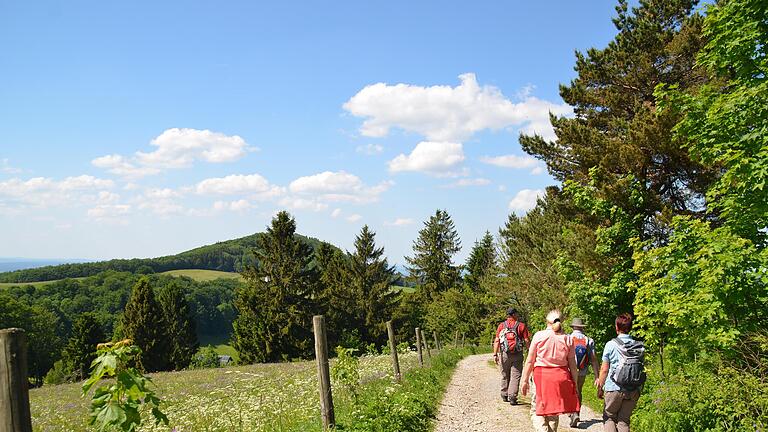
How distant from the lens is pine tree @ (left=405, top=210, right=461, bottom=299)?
6344 centimetres

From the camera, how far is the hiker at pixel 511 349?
1123 centimetres

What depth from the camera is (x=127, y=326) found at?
5091 centimetres

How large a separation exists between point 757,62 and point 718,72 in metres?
0.93

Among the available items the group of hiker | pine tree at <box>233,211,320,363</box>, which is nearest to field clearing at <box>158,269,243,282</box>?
pine tree at <box>233,211,320,363</box>

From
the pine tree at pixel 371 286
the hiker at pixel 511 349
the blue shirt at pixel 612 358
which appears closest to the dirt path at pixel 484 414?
the hiker at pixel 511 349

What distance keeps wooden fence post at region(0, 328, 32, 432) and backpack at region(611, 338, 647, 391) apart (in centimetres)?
679

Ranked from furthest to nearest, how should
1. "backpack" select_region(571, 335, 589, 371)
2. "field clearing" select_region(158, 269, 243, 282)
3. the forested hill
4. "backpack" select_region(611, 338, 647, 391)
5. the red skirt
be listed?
"field clearing" select_region(158, 269, 243, 282) → the forested hill → "backpack" select_region(571, 335, 589, 371) → "backpack" select_region(611, 338, 647, 391) → the red skirt

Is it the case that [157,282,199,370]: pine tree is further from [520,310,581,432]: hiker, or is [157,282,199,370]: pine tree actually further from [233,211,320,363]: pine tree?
[520,310,581,432]: hiker

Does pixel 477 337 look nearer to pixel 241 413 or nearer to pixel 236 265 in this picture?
pixel 241 413

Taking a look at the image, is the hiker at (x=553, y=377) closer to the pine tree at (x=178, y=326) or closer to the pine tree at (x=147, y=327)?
the pine tree at (x=147, y=327)

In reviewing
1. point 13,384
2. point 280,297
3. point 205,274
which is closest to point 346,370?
point 13,384

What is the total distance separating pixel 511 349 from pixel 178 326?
55.6 meters

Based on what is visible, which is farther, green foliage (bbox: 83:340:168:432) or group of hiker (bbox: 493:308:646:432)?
group of hiker (bbox: 493:308:646:432)

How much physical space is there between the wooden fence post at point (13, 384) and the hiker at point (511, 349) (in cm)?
940
